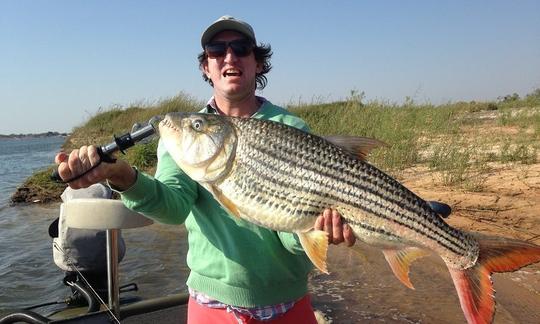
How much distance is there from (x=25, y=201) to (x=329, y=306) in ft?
43.7

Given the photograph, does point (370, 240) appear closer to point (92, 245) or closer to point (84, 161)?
point (84, 161)

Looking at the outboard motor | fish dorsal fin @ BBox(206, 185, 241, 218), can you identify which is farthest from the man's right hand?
the outboard motor

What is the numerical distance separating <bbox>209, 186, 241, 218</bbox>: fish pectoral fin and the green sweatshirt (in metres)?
0.25

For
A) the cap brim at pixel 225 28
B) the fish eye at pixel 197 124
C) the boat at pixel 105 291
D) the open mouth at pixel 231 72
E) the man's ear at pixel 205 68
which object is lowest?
the boat at pixel 105 291

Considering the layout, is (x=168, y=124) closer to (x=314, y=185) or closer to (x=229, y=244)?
(x=229, y=244)

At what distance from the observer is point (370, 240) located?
2.81 m

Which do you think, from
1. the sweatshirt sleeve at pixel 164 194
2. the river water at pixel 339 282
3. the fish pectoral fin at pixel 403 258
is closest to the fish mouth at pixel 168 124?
the sweatshirt sleeve at pixel 164 194

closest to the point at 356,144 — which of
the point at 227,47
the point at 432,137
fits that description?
the point at 227,47

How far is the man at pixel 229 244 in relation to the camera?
2.73m

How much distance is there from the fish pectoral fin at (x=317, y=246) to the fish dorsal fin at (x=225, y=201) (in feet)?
1.41

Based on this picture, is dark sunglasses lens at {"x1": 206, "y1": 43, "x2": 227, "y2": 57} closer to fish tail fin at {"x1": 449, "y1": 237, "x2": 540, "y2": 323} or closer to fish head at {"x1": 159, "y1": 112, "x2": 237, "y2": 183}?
fish head at {"x1": 159, "y1": 112, "x2": 237, "y2": 183}

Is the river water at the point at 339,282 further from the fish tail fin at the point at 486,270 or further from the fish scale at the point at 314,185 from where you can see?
the fish scale at the point at 314,185

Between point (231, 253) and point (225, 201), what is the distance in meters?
0.39

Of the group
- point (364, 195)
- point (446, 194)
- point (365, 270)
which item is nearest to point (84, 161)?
point (364, 195)
